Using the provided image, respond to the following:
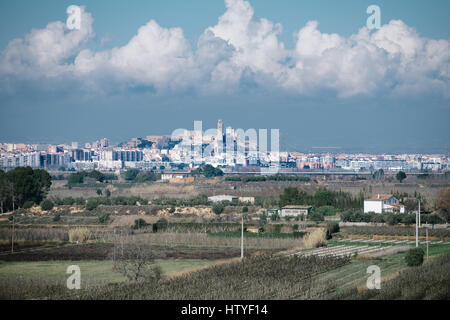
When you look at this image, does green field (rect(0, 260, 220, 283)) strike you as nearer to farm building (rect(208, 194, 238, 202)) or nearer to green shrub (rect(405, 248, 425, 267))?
green shrub (rect(405, 248, 425, 267))

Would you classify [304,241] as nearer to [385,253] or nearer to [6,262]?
[385,253]

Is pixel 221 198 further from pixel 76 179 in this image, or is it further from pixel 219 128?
pixel 219 128

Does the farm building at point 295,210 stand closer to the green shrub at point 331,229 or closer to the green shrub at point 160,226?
the green shrub at point 331,229

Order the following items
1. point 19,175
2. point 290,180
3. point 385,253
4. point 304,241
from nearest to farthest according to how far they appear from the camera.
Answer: point 385,253 < point 304,241 < point 19,175 < point 290,180

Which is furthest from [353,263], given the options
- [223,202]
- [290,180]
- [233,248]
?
[290,180]

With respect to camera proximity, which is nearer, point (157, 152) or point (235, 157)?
point (235, 157)

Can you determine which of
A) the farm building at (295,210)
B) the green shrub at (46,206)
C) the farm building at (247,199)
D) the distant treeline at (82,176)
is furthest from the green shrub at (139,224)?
the distant treeline at (82,176)
